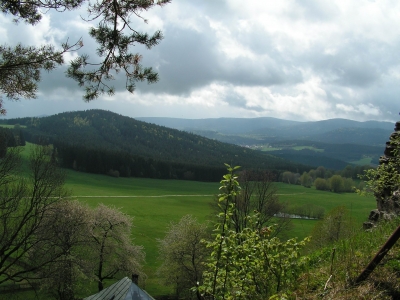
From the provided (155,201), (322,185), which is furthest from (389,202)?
(322,185)

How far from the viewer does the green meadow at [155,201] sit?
5569 centimetres

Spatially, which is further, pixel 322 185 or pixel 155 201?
pixel 322 185

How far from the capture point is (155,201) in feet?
290

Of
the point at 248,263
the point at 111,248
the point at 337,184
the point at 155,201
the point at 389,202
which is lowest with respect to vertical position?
the point at 155,201

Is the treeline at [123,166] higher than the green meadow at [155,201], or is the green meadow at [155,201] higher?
Result: the treeline at [123,166]

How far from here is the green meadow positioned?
55.7 m

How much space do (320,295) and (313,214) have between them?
73463 mm

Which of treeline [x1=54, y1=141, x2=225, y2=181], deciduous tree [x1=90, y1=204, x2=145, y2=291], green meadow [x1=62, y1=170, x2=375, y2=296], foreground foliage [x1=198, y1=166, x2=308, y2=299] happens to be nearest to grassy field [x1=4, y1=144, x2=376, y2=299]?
green meadow [x1=62, y1=170, x2=375, y2=296]

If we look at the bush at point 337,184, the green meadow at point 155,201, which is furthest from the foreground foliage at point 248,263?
the bush at point 337,184

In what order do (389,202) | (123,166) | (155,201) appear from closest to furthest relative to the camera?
(389,202), (155,201), (123,166)

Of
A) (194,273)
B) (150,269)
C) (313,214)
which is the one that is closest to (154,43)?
(194,273)

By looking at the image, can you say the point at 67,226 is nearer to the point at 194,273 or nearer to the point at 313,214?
the point at 194,273

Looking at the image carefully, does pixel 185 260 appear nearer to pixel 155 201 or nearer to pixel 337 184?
pixel 155 201

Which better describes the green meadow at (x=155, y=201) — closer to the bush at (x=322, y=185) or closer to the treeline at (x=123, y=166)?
the treeline at (x=123, y=166)
